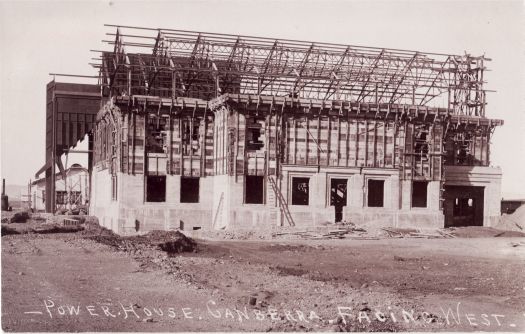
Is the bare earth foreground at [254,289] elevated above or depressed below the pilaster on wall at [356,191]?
below

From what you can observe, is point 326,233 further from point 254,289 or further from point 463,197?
point 254,289

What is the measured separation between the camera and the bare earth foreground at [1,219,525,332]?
1174 cm

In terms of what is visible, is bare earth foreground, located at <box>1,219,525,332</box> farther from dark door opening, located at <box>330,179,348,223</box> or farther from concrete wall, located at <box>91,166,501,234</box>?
dark door opening, located at <box>330,179,348,223</box>

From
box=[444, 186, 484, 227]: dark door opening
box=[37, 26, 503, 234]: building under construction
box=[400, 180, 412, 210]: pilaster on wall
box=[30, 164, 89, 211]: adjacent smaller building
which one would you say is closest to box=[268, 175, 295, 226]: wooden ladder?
box=[37, 26, 503, 234]: building under construction

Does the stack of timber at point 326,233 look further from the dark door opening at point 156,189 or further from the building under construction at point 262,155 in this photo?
the dark door opening at point 156,189

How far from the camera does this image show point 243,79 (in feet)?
157

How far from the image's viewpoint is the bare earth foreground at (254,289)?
11.7 meters

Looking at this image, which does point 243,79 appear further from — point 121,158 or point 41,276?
point 41,276

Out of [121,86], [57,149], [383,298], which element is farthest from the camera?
[57,149]

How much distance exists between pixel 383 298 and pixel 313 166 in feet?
72.9

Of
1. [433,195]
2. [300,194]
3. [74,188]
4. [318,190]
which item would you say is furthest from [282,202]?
[74,188]

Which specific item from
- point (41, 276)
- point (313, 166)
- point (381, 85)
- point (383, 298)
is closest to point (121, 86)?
point (313, 166)

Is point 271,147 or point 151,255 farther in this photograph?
point 271,147

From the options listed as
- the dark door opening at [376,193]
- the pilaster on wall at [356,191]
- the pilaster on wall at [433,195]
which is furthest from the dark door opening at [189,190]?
the pilaster on wall at [433,195]
